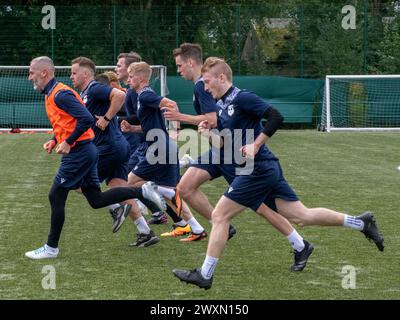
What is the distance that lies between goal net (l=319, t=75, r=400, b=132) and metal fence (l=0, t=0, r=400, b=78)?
0.97 m

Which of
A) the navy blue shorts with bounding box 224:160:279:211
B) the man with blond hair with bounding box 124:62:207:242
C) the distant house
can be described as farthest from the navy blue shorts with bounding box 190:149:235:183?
the distant house

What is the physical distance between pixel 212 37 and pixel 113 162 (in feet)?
68.0

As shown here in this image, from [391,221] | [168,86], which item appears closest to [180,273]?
[391,221]

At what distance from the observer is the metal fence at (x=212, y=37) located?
1115 inches

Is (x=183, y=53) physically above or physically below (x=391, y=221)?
above

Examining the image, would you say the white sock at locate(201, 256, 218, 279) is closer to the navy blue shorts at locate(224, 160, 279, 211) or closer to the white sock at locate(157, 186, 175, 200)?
the navy blue shorts at locate(224, 160, 279, 211)

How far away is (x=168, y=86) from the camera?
1091 inches

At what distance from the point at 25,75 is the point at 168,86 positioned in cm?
463

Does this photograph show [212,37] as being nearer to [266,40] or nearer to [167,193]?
[266,40]

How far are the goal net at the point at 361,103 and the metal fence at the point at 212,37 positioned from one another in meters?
0.97

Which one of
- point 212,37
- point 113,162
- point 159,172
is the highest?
point 212,37

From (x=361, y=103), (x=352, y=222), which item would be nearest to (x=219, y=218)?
(x=352, y=222)

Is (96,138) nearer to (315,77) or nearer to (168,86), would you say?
(168,86)

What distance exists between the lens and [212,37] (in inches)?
1150
